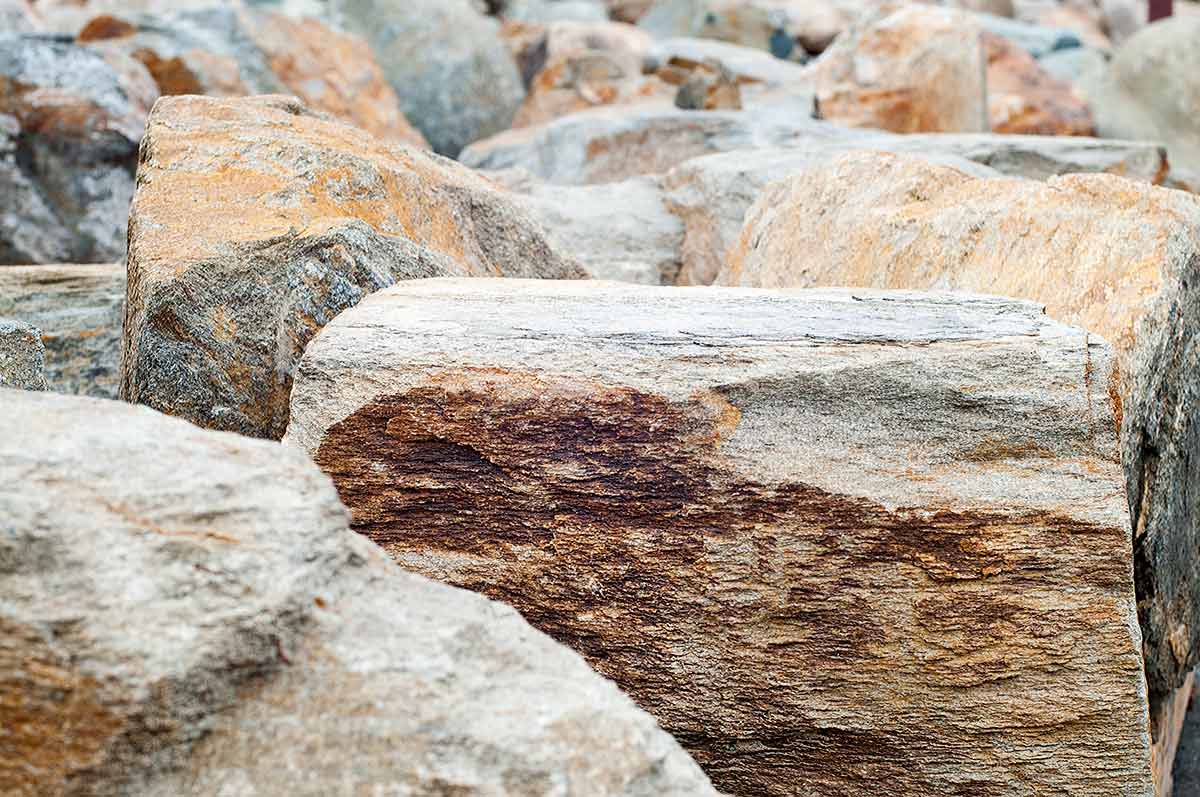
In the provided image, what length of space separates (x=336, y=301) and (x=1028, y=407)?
130cm

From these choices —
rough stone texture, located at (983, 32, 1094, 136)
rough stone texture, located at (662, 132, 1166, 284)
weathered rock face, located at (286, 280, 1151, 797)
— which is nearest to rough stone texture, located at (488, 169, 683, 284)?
rough stone texture, located at (662, 132, 1166, 284)

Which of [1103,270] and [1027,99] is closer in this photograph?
[1103,270]

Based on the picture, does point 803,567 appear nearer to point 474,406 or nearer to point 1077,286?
point 474,406

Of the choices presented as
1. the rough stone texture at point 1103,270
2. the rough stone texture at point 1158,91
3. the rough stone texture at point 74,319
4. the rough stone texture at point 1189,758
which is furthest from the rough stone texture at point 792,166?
the rough stone texture at point 1158,91

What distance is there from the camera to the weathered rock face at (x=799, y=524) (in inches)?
77.7

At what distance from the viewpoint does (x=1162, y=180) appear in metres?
5.79

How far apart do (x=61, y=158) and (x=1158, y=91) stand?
770 cm

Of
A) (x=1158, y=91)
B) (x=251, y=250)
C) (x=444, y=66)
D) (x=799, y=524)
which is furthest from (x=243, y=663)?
(x=1158, y=91)

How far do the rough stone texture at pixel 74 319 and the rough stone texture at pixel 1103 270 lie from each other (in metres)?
1.81

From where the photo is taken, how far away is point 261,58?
8727mm

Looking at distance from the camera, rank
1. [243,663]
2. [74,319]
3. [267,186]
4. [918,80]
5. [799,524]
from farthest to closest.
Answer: [918,80], [74,319], [267,186], [799,524], [243,663]

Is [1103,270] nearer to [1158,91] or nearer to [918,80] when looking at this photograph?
[918,80]

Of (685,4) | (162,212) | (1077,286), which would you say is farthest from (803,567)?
(685,4)

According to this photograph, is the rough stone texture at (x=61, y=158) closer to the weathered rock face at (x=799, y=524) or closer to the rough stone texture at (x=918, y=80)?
the rough stone texture at (x=918, y=80)
